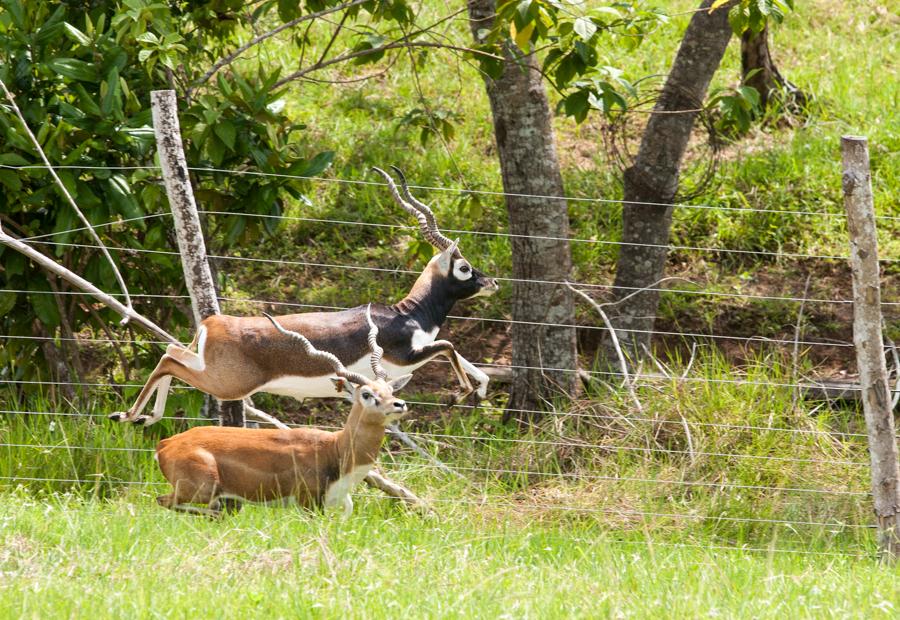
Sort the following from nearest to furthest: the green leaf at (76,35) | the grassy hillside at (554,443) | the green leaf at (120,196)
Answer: the grassy hillside at (554,443), the green leaf at (76,35), the green leaf at (120,196)

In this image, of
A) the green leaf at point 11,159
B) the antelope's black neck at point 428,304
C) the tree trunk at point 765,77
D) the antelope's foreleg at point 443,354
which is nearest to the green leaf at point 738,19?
the antelope's black neck at point 428,304

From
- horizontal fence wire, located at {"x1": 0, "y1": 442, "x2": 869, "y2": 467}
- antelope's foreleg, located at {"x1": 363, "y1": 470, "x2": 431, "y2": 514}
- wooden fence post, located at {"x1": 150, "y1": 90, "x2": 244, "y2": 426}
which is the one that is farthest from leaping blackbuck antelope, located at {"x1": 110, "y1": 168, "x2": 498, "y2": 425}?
horizontal fence wire, located at {"x1": 0, "y1": 442, "x2": 869, "y2": 467}

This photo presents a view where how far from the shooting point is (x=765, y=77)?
11492mm

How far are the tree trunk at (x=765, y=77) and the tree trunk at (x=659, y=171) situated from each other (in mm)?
3012

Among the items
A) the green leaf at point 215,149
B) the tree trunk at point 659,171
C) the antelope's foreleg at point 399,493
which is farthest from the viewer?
the tree trunk at point 659,171

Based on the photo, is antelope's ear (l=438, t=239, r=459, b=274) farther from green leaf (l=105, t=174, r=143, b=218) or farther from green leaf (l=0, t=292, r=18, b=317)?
green leaf (l=0, t=292, r=18, b=317)

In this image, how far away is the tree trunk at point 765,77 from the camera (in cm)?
1114

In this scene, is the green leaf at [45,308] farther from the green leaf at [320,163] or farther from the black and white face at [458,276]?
the black and white face at [458,276]

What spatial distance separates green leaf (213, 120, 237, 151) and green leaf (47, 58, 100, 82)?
0.76 m

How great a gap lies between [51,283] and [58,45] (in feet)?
4.71

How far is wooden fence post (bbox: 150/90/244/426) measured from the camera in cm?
575

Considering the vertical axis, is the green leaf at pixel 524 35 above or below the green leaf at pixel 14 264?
above

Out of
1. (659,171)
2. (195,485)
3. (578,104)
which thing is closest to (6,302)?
(195,485)

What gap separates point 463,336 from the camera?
31.2ft
